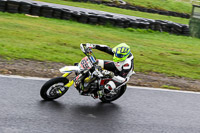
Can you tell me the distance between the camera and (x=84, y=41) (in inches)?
533

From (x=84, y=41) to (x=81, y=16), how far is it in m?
4.20

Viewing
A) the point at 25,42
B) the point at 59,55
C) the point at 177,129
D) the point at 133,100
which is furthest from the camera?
the point at 25,42

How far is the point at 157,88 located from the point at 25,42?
5.41 metres

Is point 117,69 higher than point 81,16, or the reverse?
point 81,16

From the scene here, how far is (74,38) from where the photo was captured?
542 inches

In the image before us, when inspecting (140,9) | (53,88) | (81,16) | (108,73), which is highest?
(140,9)

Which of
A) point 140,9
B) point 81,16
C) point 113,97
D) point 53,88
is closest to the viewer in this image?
point 53,88

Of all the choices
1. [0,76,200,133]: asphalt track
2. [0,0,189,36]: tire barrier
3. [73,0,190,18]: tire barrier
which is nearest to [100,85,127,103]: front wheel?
[0,76,200,133]: asphalt track

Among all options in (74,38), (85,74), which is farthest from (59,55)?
(85,74)

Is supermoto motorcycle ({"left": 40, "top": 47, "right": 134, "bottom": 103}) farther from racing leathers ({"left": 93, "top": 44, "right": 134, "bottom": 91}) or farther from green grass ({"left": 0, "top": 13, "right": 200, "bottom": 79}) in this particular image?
green grass ({"left": 0, "top": 13, "right": 200, "bottom": 79})

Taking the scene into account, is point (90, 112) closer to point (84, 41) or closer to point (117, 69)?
point (117, 69)

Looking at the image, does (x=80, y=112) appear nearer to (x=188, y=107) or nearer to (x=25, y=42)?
(x=188, y=107)

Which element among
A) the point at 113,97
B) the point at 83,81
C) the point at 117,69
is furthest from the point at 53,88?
the point at 113,97

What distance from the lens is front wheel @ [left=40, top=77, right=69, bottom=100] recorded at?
20.7 ft
